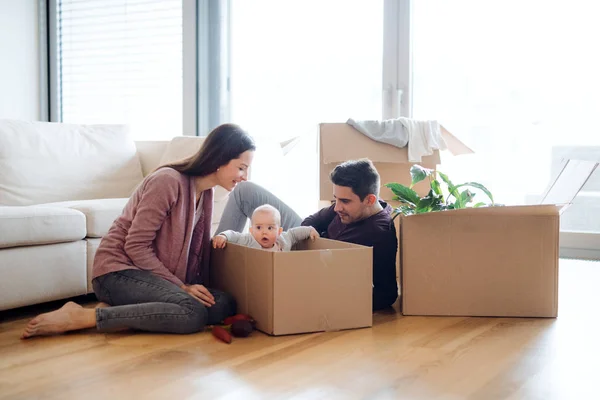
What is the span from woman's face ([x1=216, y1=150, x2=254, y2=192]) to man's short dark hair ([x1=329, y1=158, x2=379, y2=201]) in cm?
39

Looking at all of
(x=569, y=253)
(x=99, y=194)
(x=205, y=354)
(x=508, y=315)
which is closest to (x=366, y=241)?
(x=508, y=315)

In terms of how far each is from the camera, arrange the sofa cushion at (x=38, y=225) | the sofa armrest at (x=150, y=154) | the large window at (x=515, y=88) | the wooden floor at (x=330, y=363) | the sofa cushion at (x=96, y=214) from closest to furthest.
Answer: the wooden floor at (x=330, y=363), the sofa cushion at (x=38, y=225), the sofa cushion at (x=96, y=214), the sofa armrest at (x=150, y=154), the large window at (x=515, y=88)

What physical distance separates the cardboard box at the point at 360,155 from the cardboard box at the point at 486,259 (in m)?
0.74

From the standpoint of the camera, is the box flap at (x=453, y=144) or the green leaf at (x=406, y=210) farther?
the box flap at (x=453, y=144)

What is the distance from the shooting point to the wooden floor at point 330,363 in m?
1.65

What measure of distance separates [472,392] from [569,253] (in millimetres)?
2700

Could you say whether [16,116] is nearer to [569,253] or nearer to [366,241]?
[366,241]

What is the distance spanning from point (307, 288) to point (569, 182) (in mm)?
1076

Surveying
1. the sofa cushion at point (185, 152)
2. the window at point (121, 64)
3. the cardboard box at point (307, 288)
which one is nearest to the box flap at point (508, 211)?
the cardboard box at point (307, 288)

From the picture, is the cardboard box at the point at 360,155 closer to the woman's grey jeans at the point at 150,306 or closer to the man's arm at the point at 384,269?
the man's arm at the point at 384,269

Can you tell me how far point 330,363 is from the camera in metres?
1.89

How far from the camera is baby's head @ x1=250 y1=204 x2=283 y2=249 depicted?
8.11 ft

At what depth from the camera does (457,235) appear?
245 cm

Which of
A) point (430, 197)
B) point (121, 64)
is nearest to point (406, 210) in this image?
point (430, 197)
